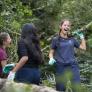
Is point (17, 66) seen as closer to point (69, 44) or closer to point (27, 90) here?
point (69, 44)

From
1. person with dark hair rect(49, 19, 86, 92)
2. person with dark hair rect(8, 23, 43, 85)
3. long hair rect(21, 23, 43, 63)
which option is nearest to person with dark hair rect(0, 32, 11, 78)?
person with dark hair rect(8, 23, 43, 85)

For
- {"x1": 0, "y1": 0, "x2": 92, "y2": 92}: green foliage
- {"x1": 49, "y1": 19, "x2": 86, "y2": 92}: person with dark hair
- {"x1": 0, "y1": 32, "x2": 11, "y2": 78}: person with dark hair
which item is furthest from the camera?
{"x1": 0, "y1": 0, "x2": 92, "y2": 92}: green foliage

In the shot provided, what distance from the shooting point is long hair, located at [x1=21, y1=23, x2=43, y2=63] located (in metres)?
5.45

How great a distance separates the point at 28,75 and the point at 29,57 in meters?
0.26

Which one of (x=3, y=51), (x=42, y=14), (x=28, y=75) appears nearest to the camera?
(x=28, y=75)

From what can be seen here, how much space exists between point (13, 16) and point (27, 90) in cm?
1036

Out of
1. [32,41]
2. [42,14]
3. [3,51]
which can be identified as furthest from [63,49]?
[42,14]

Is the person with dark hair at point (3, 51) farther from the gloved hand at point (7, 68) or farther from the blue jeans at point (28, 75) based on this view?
the blue jeans at point (28, 75)

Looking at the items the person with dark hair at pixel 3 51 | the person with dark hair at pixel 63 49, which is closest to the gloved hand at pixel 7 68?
the person with dark hair at pixel 3 51

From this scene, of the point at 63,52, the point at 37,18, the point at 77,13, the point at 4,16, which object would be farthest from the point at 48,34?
the point at 63,52

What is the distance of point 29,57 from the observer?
18.1ft

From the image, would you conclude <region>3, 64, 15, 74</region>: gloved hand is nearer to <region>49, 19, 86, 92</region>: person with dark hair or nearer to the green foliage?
<region>49, 19, 86, 92</region>: person with dark hair

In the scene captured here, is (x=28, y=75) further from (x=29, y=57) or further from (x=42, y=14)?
(x=42, y=14)

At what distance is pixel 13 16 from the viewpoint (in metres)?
11.7
